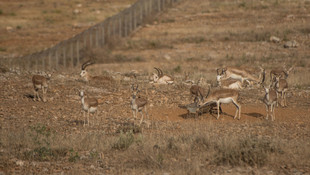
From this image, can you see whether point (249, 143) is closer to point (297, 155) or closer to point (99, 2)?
point (297, 155)

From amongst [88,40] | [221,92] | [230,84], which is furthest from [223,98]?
[88,40]

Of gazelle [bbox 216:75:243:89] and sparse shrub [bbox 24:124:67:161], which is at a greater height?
gazelle [bbox 216:75:243:89]

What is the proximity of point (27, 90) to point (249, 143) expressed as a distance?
917 centimetres

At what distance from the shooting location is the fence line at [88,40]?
23.7 meters

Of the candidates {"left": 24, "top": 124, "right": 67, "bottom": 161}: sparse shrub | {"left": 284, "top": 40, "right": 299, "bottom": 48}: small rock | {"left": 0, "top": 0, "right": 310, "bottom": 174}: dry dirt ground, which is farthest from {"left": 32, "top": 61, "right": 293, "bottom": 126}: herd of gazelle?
{"left": 284, "top": 40, "right": 299, "bottom": 48}: small rock

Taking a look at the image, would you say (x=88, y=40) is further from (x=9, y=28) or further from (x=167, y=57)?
(x=9, y=28)

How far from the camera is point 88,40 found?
93.4 feet

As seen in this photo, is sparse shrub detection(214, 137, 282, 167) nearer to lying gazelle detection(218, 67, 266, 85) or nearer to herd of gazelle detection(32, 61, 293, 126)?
herd of gazelle detection(32, 61, 293, 126)

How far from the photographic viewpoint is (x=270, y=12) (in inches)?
1518

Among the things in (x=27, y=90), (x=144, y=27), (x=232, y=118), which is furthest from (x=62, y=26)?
(x=232, y=118)

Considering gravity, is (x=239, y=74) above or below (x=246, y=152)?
above

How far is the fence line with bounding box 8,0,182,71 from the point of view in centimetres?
2372

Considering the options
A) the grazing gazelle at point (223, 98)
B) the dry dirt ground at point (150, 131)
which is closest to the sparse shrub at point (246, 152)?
the dry dirt ground at point (150, 131)

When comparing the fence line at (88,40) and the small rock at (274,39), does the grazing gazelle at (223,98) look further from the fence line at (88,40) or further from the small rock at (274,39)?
the small rock at (274,39)
